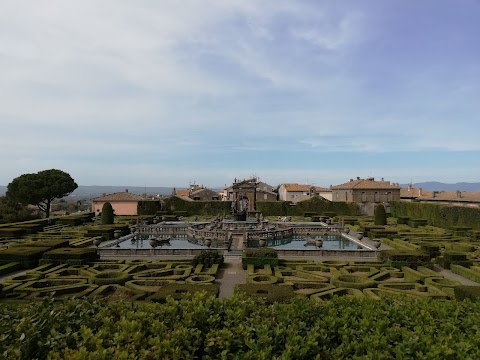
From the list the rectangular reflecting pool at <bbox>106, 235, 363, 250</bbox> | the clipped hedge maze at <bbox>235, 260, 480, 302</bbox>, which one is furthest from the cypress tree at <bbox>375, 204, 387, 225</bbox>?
the clipped hedge maze at <bbox>235, 260, 480, 302</bbox>

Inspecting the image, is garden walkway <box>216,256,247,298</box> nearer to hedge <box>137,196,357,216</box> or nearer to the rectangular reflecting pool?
the rectangular reflecting pool

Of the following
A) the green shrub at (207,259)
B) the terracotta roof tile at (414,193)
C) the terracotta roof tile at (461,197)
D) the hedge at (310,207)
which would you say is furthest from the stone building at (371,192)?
the green shrub at (207,259)

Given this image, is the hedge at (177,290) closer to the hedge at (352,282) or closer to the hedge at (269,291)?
the hedge at (269,291)

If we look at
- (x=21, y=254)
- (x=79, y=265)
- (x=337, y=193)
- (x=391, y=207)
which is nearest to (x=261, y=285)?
(x=79, y=265)

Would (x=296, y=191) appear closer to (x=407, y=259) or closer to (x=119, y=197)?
(x=119, y=197)

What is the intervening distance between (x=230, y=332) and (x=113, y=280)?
1420cm

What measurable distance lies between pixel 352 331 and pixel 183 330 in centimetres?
257

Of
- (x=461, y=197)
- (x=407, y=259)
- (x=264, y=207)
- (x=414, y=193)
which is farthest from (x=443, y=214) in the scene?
(x=414, y=193)

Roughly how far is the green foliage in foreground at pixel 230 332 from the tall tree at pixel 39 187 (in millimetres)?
61609

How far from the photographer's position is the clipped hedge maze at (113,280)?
51.0 ft

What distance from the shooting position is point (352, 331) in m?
5.73

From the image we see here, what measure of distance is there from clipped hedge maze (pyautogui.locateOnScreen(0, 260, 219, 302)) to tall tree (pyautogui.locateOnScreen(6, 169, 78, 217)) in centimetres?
4318

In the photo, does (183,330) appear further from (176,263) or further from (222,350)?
(176,263)

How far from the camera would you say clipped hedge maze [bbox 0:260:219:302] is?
1553 cm
